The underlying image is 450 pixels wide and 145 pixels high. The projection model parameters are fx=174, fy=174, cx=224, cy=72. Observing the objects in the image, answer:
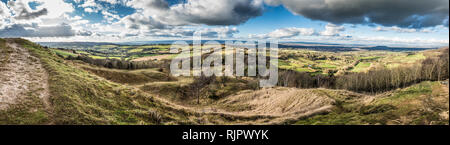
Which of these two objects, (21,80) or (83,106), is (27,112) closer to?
(83,106)

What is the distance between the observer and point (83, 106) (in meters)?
12.5

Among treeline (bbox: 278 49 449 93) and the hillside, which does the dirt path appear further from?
treeline (bbox: 278 49 449 93)

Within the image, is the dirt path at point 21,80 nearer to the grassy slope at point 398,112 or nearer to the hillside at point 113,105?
the hillside at point 113,105

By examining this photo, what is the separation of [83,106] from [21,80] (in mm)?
7388

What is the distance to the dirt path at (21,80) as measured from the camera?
1182cm

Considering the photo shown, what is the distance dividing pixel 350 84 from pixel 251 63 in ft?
238

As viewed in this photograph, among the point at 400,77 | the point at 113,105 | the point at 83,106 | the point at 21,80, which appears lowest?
the point at 400,77

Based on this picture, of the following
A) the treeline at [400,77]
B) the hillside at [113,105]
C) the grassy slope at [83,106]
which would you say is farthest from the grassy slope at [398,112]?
the treeline at [400,77]

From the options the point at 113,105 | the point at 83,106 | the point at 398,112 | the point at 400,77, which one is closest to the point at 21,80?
the point at 83,106

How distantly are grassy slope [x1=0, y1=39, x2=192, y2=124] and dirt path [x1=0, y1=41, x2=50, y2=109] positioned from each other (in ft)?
1.78

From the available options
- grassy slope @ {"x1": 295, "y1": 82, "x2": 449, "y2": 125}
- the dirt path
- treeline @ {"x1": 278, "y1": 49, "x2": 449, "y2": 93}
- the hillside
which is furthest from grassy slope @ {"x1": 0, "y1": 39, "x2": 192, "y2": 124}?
treeline @ {"x1": 278, "y1": 49, "x2": 449, "y2": 93}

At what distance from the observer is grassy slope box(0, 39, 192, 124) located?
10.1m
